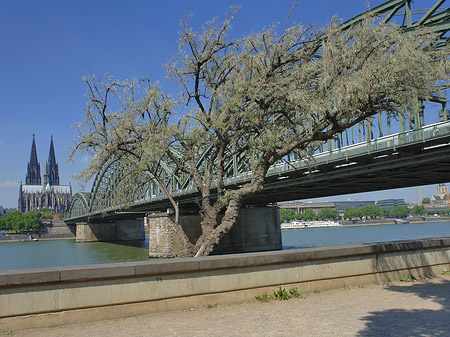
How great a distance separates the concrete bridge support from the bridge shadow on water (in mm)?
101173

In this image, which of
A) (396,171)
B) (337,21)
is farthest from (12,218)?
(337,21)

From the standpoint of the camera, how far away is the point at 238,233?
173 feet

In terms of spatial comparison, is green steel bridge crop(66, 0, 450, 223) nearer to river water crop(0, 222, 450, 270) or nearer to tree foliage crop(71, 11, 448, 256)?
tree foliage crop(71, 11, 448, 256)

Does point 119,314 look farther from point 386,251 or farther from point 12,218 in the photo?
point 12,218

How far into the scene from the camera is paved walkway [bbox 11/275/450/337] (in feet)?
21.2

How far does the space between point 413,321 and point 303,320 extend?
1.73m

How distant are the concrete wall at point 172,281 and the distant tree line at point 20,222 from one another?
160m

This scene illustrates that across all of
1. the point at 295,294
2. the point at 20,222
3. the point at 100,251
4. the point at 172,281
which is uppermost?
the point at 20,222

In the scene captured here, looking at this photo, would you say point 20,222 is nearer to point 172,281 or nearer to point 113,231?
point 113,231

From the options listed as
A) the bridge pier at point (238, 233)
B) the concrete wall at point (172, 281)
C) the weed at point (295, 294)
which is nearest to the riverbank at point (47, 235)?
the bridge pier at point (238, 233)

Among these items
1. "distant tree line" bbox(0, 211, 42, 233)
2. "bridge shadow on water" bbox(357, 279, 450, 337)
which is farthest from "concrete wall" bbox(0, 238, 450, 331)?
"distant tree line" bbox(0, 211, 42, 233)

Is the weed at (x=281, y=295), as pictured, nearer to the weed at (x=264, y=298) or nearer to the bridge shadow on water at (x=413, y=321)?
the weed at (x=264, y=298)

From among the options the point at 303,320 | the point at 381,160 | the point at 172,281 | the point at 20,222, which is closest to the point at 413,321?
the point at 303,320

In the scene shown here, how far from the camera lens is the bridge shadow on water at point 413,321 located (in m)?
6.32
